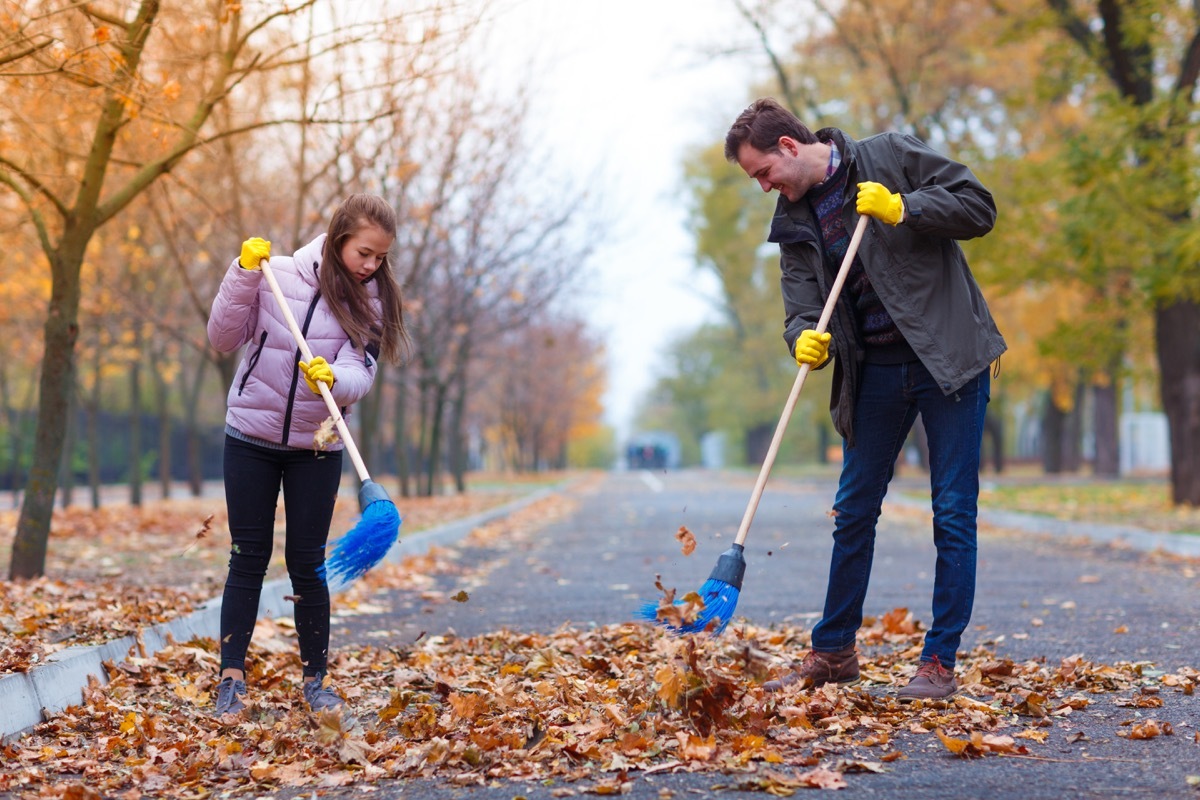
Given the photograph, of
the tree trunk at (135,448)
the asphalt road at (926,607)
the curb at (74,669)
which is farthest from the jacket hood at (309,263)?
the tree trunk at (135,448)

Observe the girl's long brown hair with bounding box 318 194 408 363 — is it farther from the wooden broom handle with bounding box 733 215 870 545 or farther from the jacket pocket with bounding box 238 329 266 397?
the wooden broom handle with bounding box 733 215 870 545

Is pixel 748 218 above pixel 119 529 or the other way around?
above

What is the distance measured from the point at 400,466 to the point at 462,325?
9.20 ft

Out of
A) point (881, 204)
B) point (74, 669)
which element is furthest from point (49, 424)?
point (881, 204)

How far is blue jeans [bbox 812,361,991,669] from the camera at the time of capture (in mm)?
4508

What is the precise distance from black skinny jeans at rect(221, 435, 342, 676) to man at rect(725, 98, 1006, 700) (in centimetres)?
170

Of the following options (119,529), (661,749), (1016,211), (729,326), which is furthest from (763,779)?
(729,326)

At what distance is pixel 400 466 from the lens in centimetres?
2228

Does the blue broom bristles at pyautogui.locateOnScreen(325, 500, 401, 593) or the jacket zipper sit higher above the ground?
the jacket zipper

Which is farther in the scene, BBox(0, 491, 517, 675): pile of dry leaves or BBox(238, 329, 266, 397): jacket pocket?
BBox(0, 491, 517, 675): pile of dry leaves

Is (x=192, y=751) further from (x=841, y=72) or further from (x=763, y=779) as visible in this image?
(x=841, y=72)

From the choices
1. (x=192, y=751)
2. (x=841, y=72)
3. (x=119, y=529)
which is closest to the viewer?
(x=192, y=751)

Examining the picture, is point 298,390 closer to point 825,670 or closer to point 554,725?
point 554,725

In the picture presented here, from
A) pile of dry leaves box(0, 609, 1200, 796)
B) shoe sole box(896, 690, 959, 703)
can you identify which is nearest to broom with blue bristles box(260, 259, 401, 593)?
pile of dry leaves box(0, 609, 1200, 796)
